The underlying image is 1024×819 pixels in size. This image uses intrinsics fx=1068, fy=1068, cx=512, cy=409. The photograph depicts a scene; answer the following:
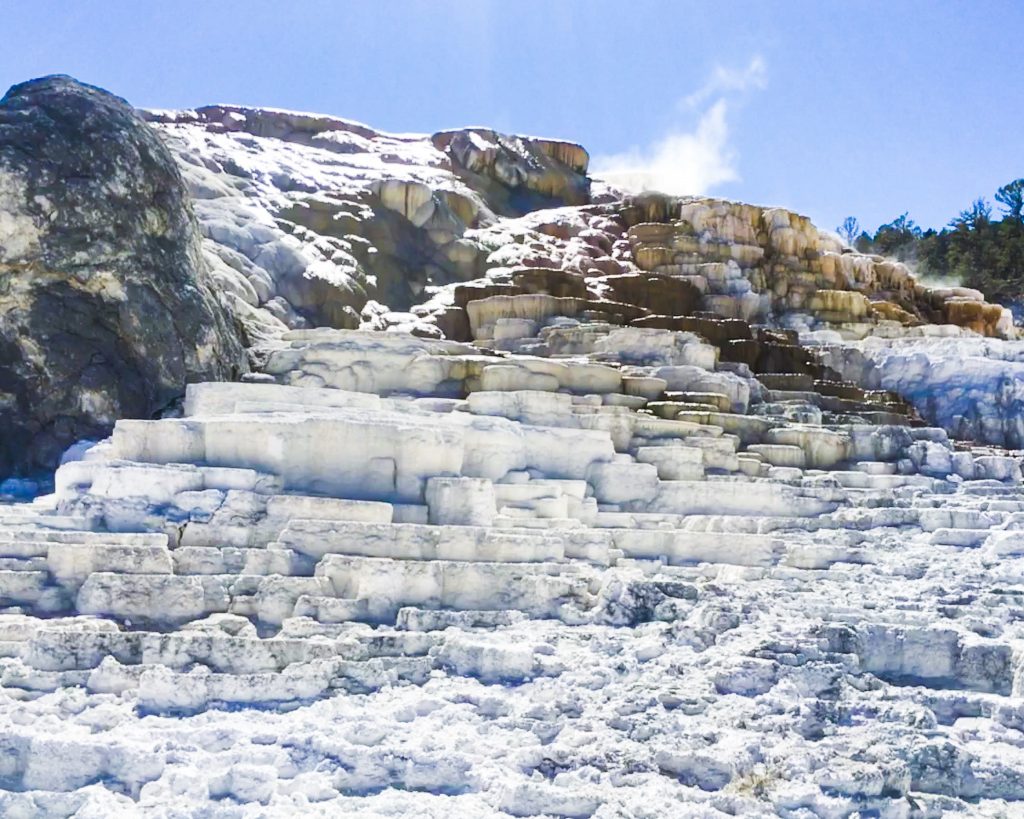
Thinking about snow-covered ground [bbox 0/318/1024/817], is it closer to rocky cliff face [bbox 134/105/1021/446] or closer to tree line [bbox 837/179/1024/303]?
rocky cliff face [bbox 134/105/1021/446]

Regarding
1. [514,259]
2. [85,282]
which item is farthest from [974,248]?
[85,282]

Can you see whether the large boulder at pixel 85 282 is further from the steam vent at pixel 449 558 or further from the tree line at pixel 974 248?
the tree line at pixel 974 248

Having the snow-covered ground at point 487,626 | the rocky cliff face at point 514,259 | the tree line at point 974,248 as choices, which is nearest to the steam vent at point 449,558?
the snow-covered ground at point 487,626

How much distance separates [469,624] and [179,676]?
1.77 meters

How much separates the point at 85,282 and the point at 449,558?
513 centimetres

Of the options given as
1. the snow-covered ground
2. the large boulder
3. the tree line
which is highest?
the tree line

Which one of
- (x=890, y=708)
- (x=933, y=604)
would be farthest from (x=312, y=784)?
(x=933, y=604)

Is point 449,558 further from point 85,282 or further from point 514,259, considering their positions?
point 514,259

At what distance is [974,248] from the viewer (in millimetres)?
31359

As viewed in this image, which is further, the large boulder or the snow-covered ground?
the large boulder

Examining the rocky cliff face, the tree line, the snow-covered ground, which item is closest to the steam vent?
the snow-covered ground

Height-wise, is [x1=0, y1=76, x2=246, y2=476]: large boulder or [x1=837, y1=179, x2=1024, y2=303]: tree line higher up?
[x1=837, y1=179, x2=1024, y2=303]: tree line

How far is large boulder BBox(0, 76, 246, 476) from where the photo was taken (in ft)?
32.2

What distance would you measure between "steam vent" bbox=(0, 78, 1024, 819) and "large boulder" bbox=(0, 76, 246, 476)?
0.03 m
